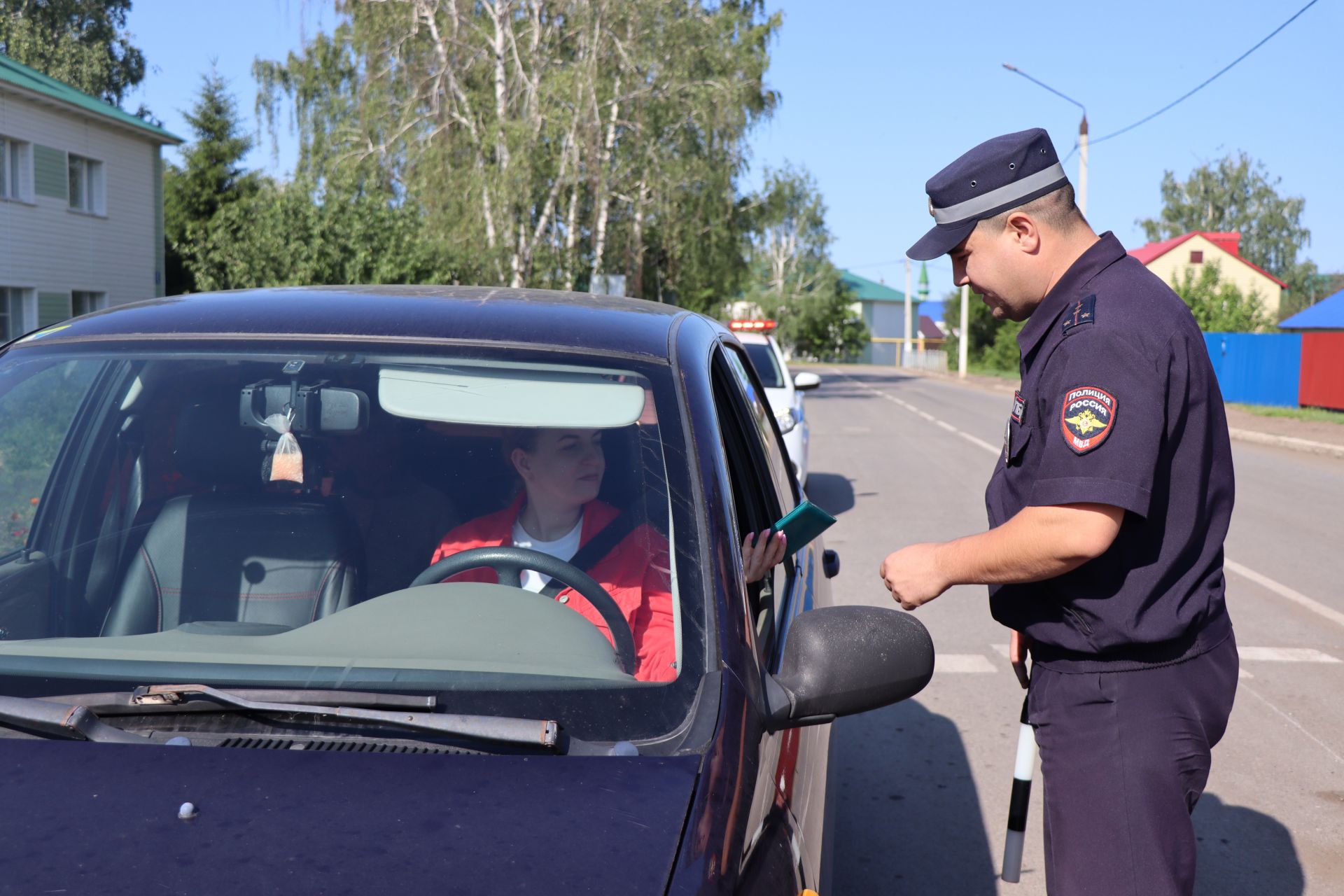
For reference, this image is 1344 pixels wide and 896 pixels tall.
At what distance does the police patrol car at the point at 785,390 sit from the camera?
11.2 m

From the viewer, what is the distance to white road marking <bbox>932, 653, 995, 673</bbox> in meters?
6.11

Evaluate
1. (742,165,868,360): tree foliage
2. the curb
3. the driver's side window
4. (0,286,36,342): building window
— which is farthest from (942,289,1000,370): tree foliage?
the driver's side window

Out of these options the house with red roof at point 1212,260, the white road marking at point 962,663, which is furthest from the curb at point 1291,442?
Result: the house with red roof at point 1212,260

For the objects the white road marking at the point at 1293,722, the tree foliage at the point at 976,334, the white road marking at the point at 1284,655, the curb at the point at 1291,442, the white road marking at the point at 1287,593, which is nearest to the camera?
the white road marking at the point at 1293,722

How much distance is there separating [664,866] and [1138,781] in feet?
3.44

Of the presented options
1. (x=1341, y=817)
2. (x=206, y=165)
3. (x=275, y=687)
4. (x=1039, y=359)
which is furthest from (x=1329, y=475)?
(x=206, y=165)

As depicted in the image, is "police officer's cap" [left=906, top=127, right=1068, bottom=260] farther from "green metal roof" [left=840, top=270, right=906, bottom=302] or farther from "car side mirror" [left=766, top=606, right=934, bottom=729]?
"green metal roof" [left=840, top=270, right=906, bottom=302]

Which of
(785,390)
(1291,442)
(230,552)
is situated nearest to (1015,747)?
(230,552)

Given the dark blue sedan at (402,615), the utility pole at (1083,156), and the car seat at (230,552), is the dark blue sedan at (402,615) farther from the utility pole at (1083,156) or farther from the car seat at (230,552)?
the utility pole at (1083,156)

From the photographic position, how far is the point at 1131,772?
2184 mm

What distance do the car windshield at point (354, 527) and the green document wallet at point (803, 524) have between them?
28 cm

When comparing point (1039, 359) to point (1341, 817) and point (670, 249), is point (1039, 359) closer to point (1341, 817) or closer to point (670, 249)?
point (1341, 817)

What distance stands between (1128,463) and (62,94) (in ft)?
93.4

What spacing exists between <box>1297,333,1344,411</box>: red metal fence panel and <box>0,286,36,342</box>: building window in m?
26.8
